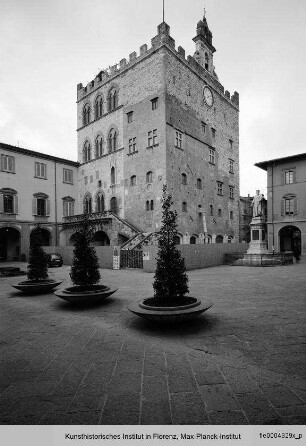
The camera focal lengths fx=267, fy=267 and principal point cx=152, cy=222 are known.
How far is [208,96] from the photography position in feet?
102

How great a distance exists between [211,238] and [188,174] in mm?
7812

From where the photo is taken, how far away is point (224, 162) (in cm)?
3366

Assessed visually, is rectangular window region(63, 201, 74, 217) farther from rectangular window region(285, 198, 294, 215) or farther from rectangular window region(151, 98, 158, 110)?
rectangular window region(285, 198, 294, 215)

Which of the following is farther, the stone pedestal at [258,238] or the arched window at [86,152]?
the arched window at [86,152]

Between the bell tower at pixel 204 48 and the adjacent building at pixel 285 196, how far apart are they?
44.1ft

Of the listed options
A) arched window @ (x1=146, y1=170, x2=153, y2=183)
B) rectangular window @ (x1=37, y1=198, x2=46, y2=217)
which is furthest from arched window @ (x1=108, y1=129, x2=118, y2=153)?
rectangular window @ (x1=37, y1=198, x2=46, y2=217)

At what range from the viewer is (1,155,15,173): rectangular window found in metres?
27.1

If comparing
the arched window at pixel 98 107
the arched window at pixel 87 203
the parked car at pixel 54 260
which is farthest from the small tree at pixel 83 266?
the arched window at pixel 98 107

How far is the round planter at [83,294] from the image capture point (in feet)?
23.8

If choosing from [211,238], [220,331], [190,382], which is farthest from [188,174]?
[190,382]

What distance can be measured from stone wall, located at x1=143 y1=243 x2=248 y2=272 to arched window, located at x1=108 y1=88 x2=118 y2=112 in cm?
1950

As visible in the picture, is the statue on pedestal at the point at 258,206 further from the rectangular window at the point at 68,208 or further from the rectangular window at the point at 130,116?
the rectangular window at the point at 68,208
